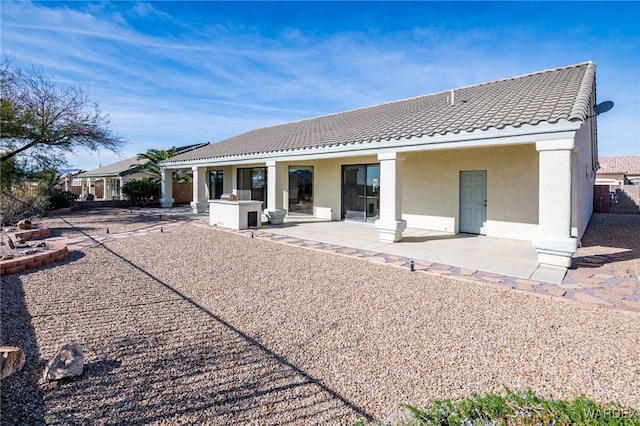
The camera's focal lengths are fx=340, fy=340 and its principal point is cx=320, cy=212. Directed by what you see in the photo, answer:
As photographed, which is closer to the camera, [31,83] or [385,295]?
[385,295]

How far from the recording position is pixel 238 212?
1262 cm

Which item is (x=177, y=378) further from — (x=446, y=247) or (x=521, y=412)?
(x=446, y=247)

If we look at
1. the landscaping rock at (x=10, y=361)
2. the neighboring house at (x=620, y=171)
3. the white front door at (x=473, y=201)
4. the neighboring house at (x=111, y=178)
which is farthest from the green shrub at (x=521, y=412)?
the neighboring house at (x=620, y=171)

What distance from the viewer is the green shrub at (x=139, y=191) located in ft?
74.2

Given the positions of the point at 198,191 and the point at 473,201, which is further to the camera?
the point at 198,191

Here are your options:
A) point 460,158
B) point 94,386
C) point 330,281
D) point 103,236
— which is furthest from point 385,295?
point 103,236

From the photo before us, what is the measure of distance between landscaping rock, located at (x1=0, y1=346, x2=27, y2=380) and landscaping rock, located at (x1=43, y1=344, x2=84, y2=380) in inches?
10.1

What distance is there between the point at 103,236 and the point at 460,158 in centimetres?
1191

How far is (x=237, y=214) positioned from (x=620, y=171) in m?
40.9

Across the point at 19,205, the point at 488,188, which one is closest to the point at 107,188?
the point at 19,205

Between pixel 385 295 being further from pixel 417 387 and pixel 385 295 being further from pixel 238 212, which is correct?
pixel 238 212

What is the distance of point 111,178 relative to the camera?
31.6 metres

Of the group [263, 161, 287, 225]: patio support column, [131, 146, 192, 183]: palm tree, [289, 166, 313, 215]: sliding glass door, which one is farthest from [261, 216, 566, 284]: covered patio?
[131, 146, 192, 183]: palm tree

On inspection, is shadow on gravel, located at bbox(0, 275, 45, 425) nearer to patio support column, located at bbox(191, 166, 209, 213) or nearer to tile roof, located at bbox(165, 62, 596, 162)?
tile roof, located at bbox(165, 62, 596, 162)
